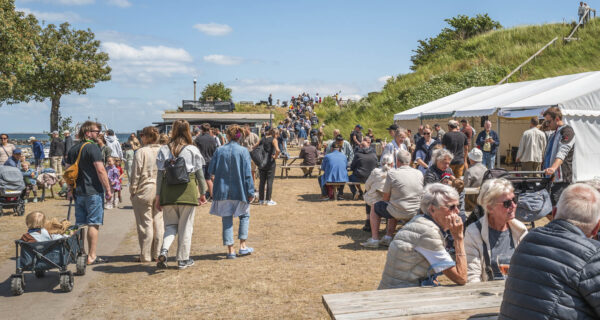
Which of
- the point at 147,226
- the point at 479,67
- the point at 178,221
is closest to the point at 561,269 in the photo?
the point at 178,221

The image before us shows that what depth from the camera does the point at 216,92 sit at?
270ft

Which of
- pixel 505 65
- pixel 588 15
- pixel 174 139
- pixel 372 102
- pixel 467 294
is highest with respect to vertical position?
pixel 588 15

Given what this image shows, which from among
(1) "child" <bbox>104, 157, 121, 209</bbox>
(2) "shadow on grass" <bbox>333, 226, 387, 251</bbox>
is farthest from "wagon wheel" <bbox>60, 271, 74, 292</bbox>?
(1) "child" <bbox>104, 157, 121, 209</bbox>

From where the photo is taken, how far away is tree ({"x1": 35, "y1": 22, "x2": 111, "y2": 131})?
3631cm

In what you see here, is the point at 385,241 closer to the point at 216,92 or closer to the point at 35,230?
the point at 35,230

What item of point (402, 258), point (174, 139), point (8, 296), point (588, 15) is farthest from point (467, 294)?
point (588, 15)

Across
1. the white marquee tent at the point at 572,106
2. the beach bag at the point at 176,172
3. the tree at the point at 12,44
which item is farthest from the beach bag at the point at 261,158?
the tree at the point at 12,44

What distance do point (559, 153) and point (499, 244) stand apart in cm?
393

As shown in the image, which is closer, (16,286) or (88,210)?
(16,286)

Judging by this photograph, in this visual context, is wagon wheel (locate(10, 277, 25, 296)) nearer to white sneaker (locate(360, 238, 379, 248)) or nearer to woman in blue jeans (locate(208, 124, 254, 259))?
woman in blue jeans (locate(208, 124, 254, 259))

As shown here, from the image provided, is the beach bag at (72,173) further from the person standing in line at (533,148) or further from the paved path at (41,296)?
the person standing in line at (533,148)

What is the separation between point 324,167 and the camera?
40.5 feet

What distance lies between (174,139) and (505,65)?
97.2 ft

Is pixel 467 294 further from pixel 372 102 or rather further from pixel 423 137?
pixel 372 102
